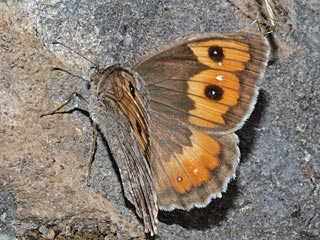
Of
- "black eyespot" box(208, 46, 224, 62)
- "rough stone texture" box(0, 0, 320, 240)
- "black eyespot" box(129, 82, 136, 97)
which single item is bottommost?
"rough stone texture" box(0, 0, 320, 240)

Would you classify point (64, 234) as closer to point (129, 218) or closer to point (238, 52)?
point (129, 218)

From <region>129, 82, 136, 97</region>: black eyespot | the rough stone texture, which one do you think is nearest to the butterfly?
<region>129, 82, 136, 97</region>: black eyespot

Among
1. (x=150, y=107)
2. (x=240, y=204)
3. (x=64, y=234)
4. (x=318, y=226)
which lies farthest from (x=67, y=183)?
(x=318, y=226)

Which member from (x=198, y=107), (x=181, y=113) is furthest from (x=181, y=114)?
(x=198, y=107)

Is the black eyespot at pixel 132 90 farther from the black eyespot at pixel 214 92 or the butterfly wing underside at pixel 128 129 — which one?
the black eyespot at pixel 214 92

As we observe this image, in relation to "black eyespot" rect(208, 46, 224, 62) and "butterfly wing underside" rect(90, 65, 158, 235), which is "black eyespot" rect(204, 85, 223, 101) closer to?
"black eyespot" rect(208, 46, 224, 62)

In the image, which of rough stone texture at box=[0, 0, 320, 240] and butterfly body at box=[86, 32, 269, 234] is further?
rough stone texture at box=[0, 0, 320, 240]

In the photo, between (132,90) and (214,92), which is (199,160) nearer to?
(214,92)

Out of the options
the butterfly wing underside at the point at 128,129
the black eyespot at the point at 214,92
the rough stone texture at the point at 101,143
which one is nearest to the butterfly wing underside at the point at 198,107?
the black eyespot at the point at 214,92

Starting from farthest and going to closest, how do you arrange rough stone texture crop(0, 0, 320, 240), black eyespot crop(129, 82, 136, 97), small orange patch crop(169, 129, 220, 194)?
rough stone texture crop(0, 0, 320, 240) → small orange patch crop(169, 129, 220, 194) → black eyespot crop(129, 82, 136, 97)
